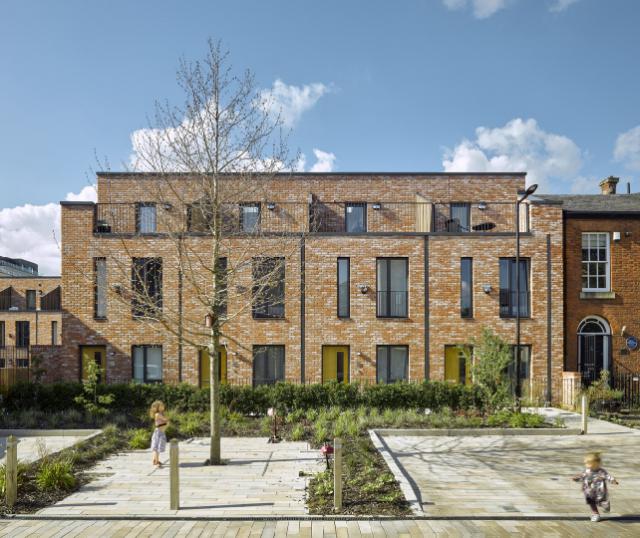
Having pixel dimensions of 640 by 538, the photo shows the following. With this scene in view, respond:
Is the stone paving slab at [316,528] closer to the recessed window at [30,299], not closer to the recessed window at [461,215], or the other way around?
the recessed window at [461,215]

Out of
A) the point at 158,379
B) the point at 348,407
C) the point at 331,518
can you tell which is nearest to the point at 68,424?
the point at 158,379

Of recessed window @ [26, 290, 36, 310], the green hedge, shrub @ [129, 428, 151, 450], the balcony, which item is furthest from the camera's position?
recessed window @ [26, 290, 36, 310]

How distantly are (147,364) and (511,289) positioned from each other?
14.8 metres

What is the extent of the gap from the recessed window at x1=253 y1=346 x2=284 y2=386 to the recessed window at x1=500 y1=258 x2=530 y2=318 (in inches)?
356

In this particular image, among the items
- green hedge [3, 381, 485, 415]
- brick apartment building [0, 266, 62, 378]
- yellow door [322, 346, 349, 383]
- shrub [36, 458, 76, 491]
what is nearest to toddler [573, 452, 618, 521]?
green hedge [3, 381, 485, 415]

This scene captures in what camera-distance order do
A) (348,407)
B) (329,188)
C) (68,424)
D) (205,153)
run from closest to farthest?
A: (205,153) < (68,424) < (348,407) < (329,188)

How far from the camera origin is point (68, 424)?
573 inches

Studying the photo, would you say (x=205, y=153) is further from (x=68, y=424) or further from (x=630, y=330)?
(x=630, y=330)

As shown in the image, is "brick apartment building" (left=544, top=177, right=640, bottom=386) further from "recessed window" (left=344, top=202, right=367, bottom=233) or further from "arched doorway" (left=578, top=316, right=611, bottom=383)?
"recessed window" (left=344, top=202, right=367, bottom=233)

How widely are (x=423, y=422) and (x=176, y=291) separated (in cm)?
1065

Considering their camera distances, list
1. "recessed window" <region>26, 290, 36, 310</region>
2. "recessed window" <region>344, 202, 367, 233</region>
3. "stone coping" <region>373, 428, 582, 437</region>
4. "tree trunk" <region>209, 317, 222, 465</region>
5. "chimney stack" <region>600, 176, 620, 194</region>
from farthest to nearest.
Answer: "recessed window" <region>26, 290, 36, 310</region> → "chimney stack" <region>600, 176, 620, 194</region> → "recessed window" <region>344, 202, 367, 233</region> → "stone coping" <region>373, 428, 582, 437</region> → "tree trunk" <region>209, 317, 222, 465</region>

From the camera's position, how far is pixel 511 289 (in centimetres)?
1994

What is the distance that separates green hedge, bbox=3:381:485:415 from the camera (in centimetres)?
1573

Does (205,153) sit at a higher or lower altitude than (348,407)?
higher
